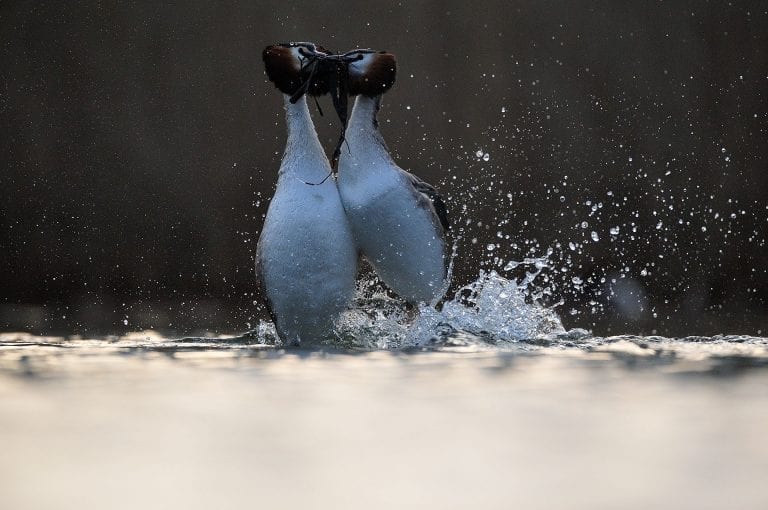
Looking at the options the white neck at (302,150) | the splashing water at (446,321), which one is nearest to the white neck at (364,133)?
the white neck at (302,150)

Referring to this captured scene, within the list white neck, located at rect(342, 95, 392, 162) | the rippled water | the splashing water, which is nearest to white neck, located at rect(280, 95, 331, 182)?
white neck, located at rect(342, 95, 392, 162)

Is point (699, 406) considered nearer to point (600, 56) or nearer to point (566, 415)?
point (566, 415)

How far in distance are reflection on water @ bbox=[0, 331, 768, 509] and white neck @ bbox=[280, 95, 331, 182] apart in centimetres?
72

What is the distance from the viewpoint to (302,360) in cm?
410

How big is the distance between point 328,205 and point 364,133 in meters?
0.29

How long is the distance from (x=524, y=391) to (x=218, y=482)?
1.23 meters

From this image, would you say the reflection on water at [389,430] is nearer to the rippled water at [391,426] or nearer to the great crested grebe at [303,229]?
the rippled water at [391,426]

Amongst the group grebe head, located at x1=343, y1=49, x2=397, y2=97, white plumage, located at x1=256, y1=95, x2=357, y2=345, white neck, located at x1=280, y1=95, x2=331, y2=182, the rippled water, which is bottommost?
the rippled water

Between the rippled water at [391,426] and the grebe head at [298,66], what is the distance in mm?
898

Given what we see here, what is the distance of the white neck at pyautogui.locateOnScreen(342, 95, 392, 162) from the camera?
463 centimetres

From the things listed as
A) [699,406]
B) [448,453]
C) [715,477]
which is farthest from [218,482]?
[699,406]

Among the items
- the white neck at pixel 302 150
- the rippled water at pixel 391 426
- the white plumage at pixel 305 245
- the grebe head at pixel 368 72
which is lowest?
the rippled water at pixel 391 426

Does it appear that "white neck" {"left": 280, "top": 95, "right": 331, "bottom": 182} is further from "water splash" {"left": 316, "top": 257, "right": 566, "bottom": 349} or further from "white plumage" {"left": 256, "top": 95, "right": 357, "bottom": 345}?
"water splash" {"left": 316, "top": 257, "right": 566, "bottom": 349}

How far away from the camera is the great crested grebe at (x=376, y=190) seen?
462 cm
